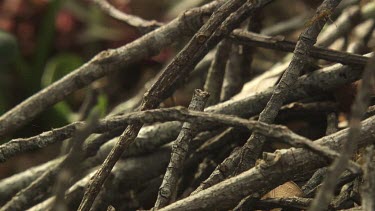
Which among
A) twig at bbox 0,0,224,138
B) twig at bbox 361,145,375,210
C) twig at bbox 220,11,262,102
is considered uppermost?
twig at bbox 220,11,262,102

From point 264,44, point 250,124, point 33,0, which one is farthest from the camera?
point 33,0

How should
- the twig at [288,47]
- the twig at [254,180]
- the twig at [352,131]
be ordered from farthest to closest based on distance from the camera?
the twig at [288,47] → the twig at [254,180] → the twig at [352,131]

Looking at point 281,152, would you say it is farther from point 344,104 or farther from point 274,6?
point 274,6

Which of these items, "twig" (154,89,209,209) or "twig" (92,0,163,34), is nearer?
"twig" (154,89,209,209)

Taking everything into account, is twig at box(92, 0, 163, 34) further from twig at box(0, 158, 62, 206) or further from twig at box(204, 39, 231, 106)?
twig at box(0, 158, 62, 206)

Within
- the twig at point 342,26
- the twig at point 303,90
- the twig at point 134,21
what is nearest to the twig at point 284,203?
the twig at point 303,90

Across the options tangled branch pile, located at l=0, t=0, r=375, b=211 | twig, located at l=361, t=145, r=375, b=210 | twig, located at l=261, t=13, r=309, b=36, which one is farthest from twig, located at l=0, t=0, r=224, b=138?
twig, located at l=261, t=13, r=309, b=36

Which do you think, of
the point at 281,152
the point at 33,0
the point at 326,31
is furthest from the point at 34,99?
the point at 33,0

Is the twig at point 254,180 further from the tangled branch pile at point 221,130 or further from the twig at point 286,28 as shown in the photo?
the twig at point 286,28
